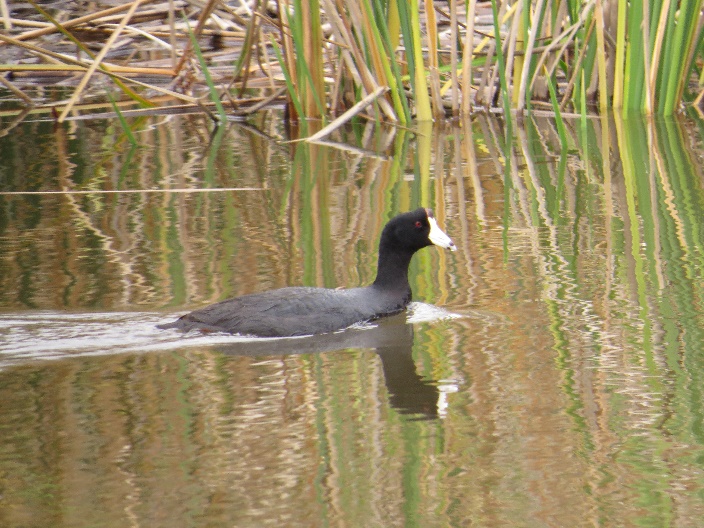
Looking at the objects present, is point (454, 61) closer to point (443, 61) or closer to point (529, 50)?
point (529, 50)

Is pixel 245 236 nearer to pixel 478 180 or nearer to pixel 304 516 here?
pixel 478 180

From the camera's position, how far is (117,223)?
6.27 meters

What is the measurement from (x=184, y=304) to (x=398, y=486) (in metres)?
2.10

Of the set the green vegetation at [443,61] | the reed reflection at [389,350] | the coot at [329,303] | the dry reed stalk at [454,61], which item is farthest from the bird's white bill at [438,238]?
the dry reed stalk at [454,61]

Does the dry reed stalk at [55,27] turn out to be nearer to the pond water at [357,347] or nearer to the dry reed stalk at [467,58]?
the pond water at [357,347]

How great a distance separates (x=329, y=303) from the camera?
15.9 ft

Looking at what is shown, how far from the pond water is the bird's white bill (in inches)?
6.7

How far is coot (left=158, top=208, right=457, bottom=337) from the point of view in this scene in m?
4.64

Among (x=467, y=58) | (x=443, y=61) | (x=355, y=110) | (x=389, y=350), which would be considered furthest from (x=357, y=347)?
(x=443, y=61)

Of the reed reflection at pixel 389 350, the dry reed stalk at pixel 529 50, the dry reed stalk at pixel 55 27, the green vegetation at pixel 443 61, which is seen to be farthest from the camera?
the dry reed stalk at pixel 55 27

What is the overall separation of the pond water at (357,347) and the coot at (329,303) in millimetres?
68

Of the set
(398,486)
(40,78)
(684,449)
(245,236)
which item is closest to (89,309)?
(245,236)

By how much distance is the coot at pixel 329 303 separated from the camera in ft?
15.2

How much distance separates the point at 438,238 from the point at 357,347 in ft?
2.73
